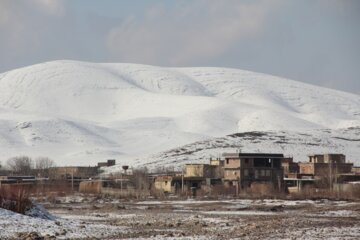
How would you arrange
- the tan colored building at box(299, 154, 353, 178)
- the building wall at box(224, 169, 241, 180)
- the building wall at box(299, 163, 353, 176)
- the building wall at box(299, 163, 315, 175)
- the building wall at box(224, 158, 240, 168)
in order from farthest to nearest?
the building wall at box(299, 163, 315, 175), the building wall at box(299, 163, 353, 176), the tan colored building at box(299, 154, 353, 178), the building wall at box(224, 158, 240, 168), the building wall at box(224, 169, 241, 180)

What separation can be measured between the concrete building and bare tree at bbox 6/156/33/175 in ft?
156

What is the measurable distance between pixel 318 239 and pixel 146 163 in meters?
117

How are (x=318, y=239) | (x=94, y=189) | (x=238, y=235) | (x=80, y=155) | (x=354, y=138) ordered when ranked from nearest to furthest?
1. (x=318, y=239)
2. (x=238, y=235)
3. (x=94, y=189)
4. (x=354, y=138)
5. (x=80, y=155)

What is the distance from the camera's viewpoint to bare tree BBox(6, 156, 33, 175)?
130 metres

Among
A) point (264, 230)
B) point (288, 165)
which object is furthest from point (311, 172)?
point (264, 230)

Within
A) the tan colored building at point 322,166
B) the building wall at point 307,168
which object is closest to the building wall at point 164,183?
the tan colored building at point 322,166

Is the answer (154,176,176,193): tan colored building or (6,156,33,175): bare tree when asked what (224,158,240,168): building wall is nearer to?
(154,176,176,193): tan colored building

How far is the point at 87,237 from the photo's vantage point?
2720 cm

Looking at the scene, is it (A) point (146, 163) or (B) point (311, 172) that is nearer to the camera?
(B) point (311, 172)

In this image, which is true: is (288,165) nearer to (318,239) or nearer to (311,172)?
(311,172)

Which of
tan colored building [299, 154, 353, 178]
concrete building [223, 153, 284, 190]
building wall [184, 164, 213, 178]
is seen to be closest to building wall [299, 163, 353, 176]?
tan colored building [299, 154, 353, 178]

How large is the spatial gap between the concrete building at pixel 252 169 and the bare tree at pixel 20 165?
4769cm

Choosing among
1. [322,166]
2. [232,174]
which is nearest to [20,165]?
[322,166]

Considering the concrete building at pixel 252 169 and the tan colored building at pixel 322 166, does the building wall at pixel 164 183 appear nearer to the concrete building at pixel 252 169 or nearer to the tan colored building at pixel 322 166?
the concrete building at pixel 252 169
